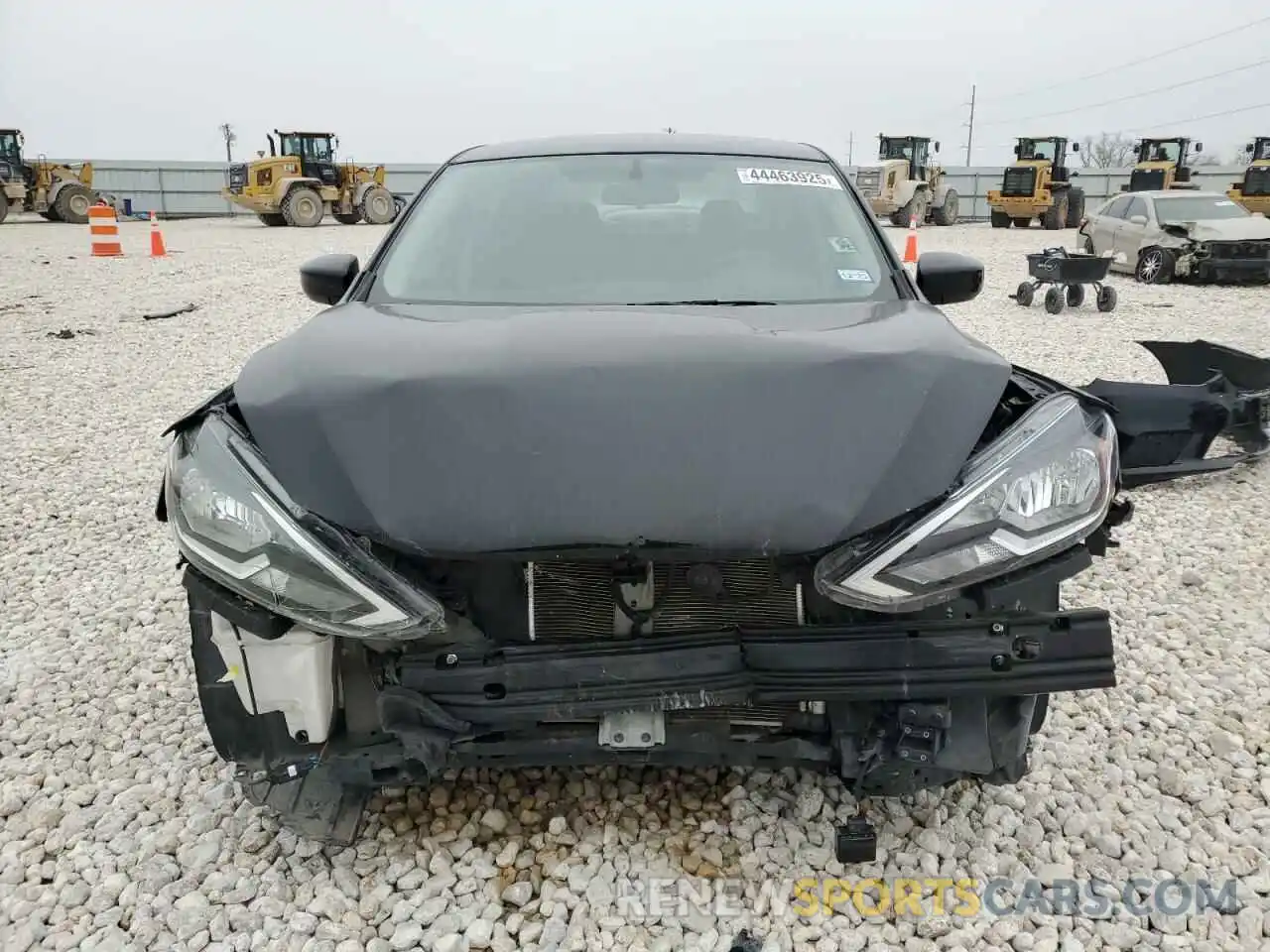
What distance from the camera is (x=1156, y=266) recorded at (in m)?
13.7

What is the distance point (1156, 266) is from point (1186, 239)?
496mm

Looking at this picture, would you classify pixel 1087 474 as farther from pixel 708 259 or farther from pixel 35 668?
pixel 35 668

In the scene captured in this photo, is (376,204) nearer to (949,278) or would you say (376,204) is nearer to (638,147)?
(638,147)

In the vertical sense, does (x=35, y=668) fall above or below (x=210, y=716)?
below

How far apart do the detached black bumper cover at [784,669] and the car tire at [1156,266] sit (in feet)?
45.8

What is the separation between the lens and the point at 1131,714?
9.05 feet

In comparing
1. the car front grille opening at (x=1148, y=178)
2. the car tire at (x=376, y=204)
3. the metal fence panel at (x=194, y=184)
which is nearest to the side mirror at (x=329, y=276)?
the car tire at (x=376, y=204)

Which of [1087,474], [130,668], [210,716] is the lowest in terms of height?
[130,668]

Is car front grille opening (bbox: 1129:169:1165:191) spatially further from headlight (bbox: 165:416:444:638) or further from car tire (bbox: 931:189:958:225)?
headlight (bbox: 165:416:444:638)

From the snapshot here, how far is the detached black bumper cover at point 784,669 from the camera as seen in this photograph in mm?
1745

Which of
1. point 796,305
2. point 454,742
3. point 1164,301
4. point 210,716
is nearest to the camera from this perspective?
point 454,742

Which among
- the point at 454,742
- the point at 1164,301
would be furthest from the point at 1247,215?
the point at 454,742

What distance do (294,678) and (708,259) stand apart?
63.8 inches

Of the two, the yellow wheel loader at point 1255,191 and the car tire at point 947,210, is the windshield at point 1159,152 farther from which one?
the car tire at point 947,210
